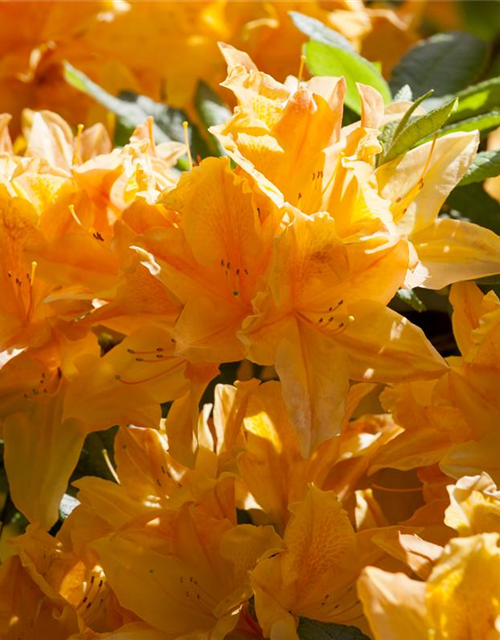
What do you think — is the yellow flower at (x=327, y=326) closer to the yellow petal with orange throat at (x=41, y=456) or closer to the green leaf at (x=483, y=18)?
the yellow petal with orange throat at (x=41, y=456)

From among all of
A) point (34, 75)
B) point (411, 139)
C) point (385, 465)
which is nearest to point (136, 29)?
point (34, 75)

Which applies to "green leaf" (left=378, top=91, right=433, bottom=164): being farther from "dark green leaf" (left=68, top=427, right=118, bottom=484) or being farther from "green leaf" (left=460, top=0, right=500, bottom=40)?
"green leaf" (left=460, top=0, right=500, bottom=40)

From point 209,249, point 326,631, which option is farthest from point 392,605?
point 209,249

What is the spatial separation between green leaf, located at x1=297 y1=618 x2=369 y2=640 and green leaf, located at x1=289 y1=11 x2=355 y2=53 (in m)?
0.50

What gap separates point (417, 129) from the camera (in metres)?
0.72

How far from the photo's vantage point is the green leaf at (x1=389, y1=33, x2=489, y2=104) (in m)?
1.04

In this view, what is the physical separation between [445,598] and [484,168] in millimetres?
362

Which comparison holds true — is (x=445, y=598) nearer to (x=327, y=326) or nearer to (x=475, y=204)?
(x=327, y=326)

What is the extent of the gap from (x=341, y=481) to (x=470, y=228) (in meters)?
0.20

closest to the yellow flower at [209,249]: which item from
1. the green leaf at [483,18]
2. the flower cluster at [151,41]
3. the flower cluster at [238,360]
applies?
the flower cluster at [238,360]

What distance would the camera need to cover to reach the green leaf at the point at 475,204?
2.89 ft

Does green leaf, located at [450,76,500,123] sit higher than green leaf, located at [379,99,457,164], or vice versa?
green leaf, located at [379,99,457,164]

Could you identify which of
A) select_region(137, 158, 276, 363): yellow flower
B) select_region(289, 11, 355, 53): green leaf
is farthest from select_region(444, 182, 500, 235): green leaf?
select_region(137, 158, 276, 363): yellow flower

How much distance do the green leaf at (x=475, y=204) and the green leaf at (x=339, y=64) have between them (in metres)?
0.11
